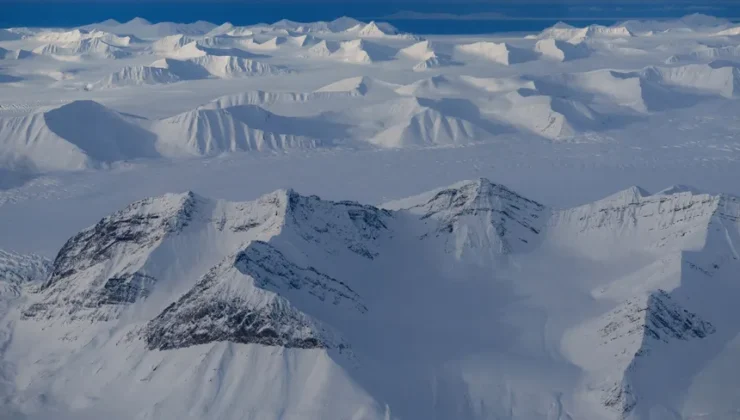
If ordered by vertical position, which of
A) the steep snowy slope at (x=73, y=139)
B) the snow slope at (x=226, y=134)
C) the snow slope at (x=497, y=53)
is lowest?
the snow slope at (x=497, y=53)

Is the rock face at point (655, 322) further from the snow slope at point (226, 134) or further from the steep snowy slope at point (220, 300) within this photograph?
the snow slope at point (226, 134)

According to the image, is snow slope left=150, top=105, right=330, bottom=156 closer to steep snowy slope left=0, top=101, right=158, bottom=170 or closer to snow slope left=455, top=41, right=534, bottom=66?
steep snowy slope left=0, top=101, right=158, bottom=170

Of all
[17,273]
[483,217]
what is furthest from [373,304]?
[17,273]

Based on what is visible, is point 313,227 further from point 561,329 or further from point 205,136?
point 205,136

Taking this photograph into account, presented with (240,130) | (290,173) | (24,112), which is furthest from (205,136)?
(24,112)

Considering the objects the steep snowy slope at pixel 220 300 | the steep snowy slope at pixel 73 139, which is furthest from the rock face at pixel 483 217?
the steep snowy slope at pixel 73 139

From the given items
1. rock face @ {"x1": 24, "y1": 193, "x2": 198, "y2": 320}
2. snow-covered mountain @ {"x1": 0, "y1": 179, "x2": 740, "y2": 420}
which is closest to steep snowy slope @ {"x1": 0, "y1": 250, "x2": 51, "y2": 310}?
snow-covered mountain @ {"x1": 0, "y1": 179, "x2": 740, "y2": 420}
